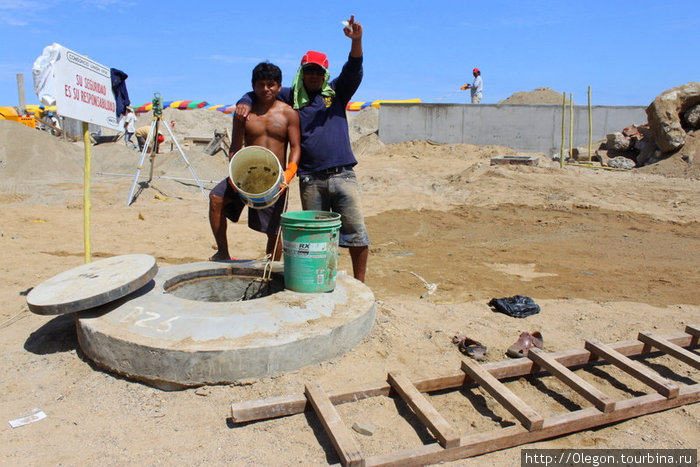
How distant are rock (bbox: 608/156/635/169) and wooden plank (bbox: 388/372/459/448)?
1232 cm

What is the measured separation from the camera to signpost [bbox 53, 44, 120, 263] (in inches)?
138

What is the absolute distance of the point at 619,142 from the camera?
1395 cm

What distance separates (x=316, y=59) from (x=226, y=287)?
1820 mm

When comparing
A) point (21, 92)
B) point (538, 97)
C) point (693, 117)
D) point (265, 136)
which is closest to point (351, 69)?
point (265, 136)

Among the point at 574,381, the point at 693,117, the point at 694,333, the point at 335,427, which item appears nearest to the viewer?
the point at 335,427

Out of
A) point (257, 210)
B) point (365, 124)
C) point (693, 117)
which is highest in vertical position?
point (365, 124)

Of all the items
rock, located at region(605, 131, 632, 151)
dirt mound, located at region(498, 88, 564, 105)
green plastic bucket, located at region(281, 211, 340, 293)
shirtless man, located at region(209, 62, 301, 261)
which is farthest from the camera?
dirt mound, located at region(498, 88, 564, 105)

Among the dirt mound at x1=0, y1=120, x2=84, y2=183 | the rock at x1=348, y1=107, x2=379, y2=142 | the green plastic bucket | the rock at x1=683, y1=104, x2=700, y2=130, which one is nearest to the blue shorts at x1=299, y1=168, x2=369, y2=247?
the green plastic bucket

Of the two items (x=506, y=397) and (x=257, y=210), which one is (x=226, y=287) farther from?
(x=506, y=397)

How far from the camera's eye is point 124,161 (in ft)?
48.3

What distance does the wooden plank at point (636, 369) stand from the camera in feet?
8.87

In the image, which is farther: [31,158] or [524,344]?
[31,158]

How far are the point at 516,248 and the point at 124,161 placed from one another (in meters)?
12.0

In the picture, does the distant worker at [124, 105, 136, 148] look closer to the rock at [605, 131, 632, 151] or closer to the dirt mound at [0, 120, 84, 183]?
the dirt mound at [0, 120, 84, 183]
